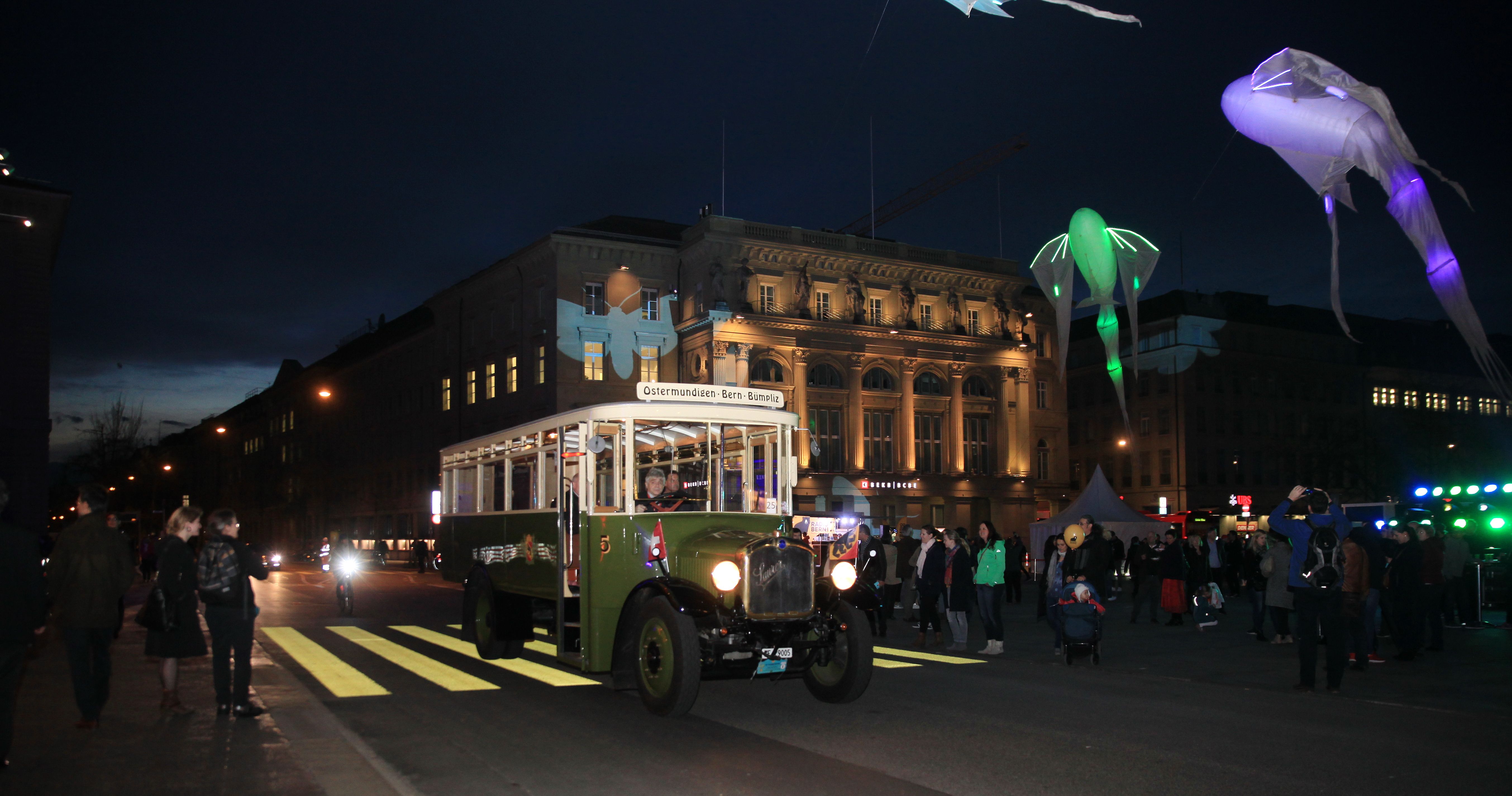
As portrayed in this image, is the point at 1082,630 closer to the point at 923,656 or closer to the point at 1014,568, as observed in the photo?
the point at 923,656

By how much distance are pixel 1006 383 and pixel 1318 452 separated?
59.4 feet

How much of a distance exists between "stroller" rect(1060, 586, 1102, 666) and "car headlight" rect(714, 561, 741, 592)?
577 centimetres

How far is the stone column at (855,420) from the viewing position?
58250 millimetres

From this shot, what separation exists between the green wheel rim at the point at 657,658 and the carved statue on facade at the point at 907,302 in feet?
172

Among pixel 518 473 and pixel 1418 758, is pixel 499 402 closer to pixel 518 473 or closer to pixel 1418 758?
pixel 518 473

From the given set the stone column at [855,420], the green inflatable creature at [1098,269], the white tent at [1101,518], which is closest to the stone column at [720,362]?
the stone column at [855,420]

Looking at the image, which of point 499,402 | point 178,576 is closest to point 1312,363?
point 499,402

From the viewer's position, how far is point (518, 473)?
13.3m

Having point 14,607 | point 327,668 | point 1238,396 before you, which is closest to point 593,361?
point 327,668

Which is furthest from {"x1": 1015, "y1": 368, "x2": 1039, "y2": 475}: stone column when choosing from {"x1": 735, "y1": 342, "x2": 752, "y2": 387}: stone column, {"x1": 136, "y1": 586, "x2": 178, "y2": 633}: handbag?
{"x1": 136, "y1": 586, "x2": 178, "y2": 633}: handbag

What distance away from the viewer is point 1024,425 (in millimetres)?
64438

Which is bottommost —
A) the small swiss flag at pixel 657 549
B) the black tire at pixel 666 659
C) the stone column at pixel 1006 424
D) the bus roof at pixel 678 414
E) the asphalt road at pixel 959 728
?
the asphalt road at pixel 959 728

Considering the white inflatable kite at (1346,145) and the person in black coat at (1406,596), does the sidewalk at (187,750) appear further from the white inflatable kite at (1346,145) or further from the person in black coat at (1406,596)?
the person in black coat at (1406,596)

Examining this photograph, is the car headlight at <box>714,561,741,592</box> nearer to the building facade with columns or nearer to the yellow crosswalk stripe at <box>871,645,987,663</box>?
the yellow crosswalk stripe at <box>871,645,987,663</box>
